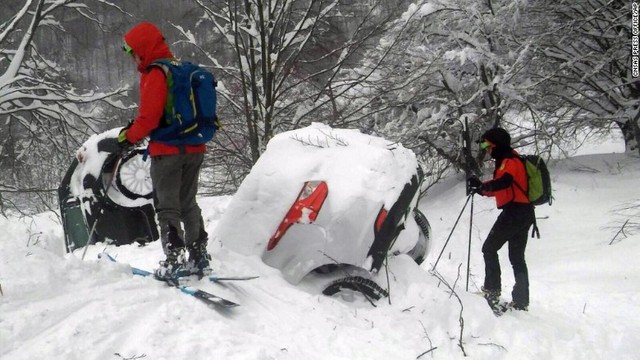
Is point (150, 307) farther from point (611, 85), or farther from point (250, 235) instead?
point (611, 85)

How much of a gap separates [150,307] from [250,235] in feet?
3.95

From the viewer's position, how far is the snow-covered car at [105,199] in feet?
15.2

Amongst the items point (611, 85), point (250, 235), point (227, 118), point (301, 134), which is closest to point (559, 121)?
point (611, 85)

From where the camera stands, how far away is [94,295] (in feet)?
8.75

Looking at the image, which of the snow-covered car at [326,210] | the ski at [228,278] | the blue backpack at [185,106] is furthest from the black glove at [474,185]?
the blue backpack at [185,106]

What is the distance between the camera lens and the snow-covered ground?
2369 millimetres

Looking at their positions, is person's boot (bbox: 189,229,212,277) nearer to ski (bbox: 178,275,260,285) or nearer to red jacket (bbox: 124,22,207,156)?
ski (bbox: 178,275,260,285)

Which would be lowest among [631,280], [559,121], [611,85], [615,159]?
[631,280]

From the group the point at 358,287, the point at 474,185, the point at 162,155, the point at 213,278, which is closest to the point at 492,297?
the point at 474,185

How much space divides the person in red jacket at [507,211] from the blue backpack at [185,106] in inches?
94.5

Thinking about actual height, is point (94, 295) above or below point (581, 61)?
below

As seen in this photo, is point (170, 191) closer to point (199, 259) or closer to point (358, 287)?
point (199, 259)

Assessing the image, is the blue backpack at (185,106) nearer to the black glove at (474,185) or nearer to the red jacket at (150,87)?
the red jacket at (150,87)

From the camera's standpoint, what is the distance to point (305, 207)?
11.7 feet
